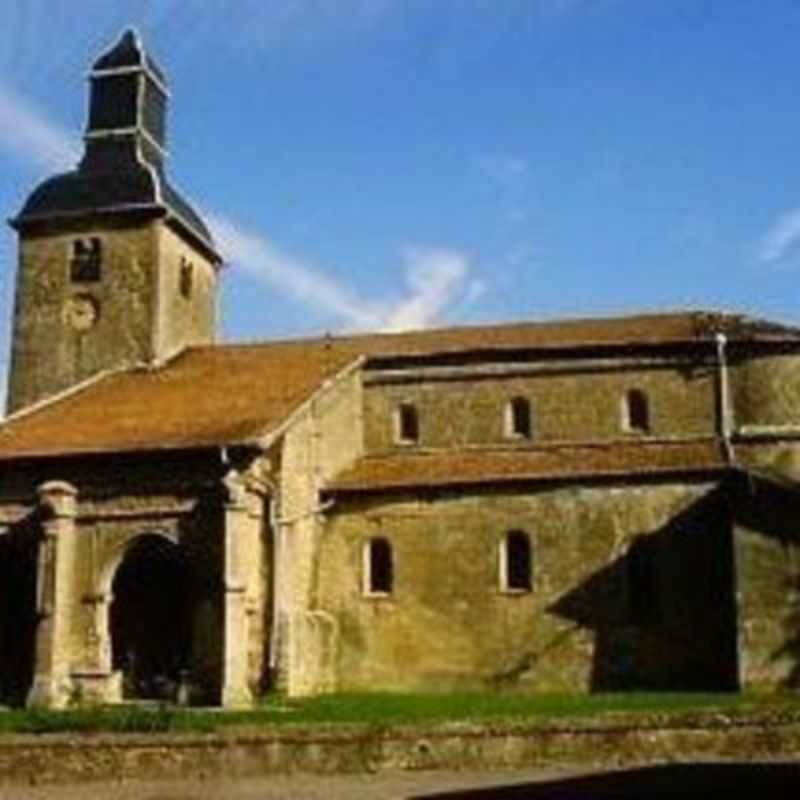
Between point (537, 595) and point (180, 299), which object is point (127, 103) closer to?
point (180, 299)

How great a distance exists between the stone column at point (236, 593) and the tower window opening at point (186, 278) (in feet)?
44.3

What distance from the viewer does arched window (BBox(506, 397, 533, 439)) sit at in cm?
4169

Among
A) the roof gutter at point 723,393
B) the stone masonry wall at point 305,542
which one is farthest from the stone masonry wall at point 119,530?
the roof gutter at point 723,393

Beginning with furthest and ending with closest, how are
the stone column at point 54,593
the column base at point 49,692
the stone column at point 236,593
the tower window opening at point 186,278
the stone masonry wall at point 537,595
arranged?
the tower window opening at point 186,278
the stone masonry wall at point 537,595
the stone column at point 54,593
the column base at point 49,692
the stone column at point 236,593

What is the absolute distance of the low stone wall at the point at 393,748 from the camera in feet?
83.7

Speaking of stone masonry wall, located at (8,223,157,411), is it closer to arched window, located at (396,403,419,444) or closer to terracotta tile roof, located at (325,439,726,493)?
arched window, located at (396,403,419,444)

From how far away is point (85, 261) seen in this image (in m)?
45.8

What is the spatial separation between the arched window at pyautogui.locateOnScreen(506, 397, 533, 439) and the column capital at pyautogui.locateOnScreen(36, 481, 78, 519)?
39.4ft

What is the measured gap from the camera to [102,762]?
25656 mm

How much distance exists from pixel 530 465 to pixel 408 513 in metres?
3.22

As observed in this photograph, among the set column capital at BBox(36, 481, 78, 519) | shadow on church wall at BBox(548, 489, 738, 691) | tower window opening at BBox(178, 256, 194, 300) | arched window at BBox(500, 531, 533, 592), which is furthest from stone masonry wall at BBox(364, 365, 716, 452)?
column capital at BBox(36, 481, 78, 519)

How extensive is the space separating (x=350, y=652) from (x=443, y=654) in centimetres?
227

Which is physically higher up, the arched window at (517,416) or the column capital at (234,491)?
the arched window at (517,416)

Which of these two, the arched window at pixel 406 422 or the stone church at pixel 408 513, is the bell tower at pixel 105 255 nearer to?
the stone church at pixel 408 513
